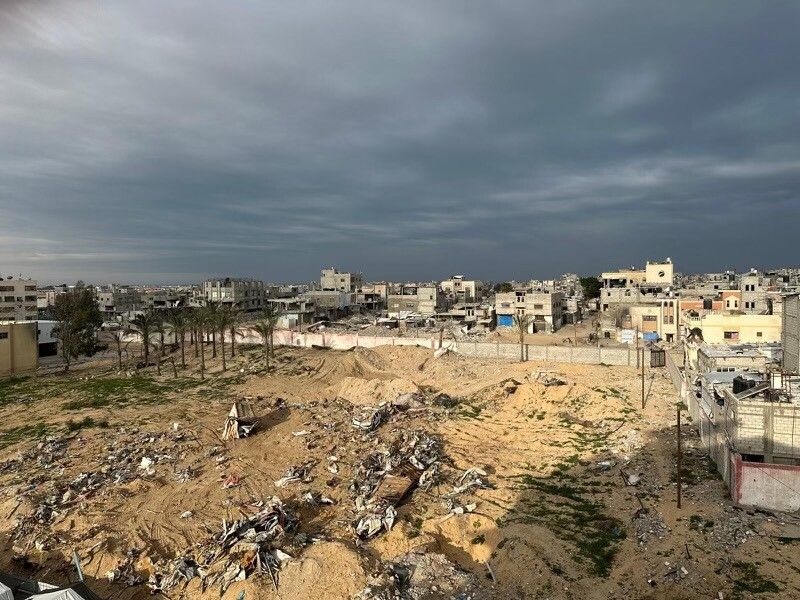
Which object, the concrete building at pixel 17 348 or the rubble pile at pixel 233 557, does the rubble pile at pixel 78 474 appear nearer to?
the rubble pile at pixel 233 557

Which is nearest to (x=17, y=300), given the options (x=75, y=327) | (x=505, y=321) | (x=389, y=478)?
(x=75, y=327)

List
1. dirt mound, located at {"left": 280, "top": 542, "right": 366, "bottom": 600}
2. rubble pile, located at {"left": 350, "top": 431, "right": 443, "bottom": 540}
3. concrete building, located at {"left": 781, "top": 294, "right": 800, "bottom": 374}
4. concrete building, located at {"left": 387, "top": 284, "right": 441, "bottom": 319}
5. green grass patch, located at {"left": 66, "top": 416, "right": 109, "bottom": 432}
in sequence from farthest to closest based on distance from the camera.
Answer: concrete building, located at {"left": 387, "top": 284, "right": 441, "bottom": 319} < concrete building, located at {"left": 781, "top": 294, "right": 800, "bottom": 374} < green grass patch, located at {"left": 66, "top": 416, "right": 109, "bottom": 432} < rubble pile, located at {"left": 350, "top": 431, "right": 443, "bottom": 540} < dirt mound, located at {"left": 280, "top": 542, "right": 366, "bottom": 600}

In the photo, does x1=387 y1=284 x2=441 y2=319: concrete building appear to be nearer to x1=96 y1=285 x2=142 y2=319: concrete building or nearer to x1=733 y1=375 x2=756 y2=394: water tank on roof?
x1=96 y1=285 x2=142 y2=319: concrete building

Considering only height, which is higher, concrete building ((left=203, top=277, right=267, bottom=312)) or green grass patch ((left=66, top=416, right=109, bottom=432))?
concrete building ((left=203, top=277, right=267, bottom=312))

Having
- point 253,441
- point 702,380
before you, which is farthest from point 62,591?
point 702,380

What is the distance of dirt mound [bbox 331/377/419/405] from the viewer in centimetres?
2961

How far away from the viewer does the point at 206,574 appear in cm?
1272

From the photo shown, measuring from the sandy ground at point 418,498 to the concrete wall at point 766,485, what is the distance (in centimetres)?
48

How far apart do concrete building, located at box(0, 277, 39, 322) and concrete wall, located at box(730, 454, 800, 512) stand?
3169 inches

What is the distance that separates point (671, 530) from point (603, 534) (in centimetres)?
180

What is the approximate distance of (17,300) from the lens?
235 ft

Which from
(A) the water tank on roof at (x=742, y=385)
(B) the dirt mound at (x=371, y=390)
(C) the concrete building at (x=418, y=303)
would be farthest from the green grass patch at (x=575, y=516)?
(C) the concrete building at (x=418, y=303)

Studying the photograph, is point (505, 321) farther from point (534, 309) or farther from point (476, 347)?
point (476, 347)

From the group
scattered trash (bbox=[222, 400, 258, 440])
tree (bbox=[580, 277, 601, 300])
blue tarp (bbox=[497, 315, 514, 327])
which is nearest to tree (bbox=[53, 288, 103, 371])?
scattered trash (bbox=[222, 400, 258, 440])
